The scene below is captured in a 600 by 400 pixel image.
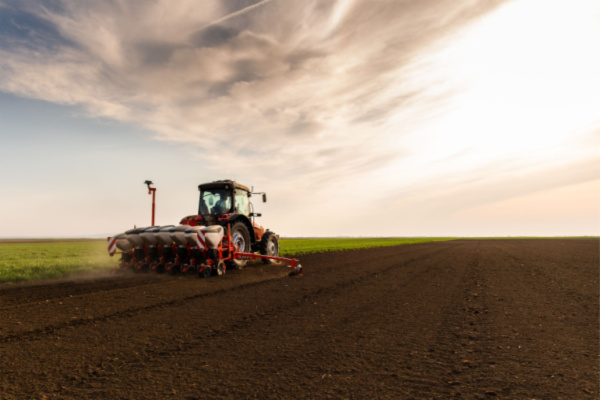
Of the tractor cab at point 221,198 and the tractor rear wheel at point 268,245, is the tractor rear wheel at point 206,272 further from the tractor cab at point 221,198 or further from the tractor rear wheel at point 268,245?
the tractor rear wheel at point 268,245

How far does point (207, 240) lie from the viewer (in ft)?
36.4

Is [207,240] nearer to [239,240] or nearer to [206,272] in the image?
[206,272]

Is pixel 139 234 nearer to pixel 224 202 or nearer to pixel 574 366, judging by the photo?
pixel 224 202

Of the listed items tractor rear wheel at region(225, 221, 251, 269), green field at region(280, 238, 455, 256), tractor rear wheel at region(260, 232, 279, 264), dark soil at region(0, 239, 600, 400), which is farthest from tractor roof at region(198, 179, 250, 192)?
green field at region(280, 238, 455, 256)

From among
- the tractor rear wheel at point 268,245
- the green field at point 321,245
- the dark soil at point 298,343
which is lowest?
the dark soil at point 298,343

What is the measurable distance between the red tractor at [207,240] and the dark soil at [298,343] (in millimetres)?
2583

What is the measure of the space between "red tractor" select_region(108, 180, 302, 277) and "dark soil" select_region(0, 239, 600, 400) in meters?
2.58

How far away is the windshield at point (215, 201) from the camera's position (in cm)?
1369

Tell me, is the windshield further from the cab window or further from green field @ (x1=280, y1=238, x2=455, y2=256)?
green field @ (x1=280, y1=238, x2=455, y2=256)

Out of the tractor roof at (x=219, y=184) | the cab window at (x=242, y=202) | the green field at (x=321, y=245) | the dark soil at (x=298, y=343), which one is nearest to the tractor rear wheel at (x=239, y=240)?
the cab window at (x=242, y=202)

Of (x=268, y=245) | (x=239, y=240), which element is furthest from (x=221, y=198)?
(x=268, y=245)

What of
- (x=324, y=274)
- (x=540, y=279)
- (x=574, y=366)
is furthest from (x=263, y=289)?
(x=540, y=279)

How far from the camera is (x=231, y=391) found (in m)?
3.30

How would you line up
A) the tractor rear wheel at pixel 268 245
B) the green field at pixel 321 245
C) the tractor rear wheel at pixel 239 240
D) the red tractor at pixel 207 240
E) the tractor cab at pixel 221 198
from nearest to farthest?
the red tractor at pixel 207 240 → the tractor rear wheel at pixel 239 240 → the tractor cab at pixel 221 198 → the tractor rear wheel at pixel 268 245 → the green field at pixel 321 245
